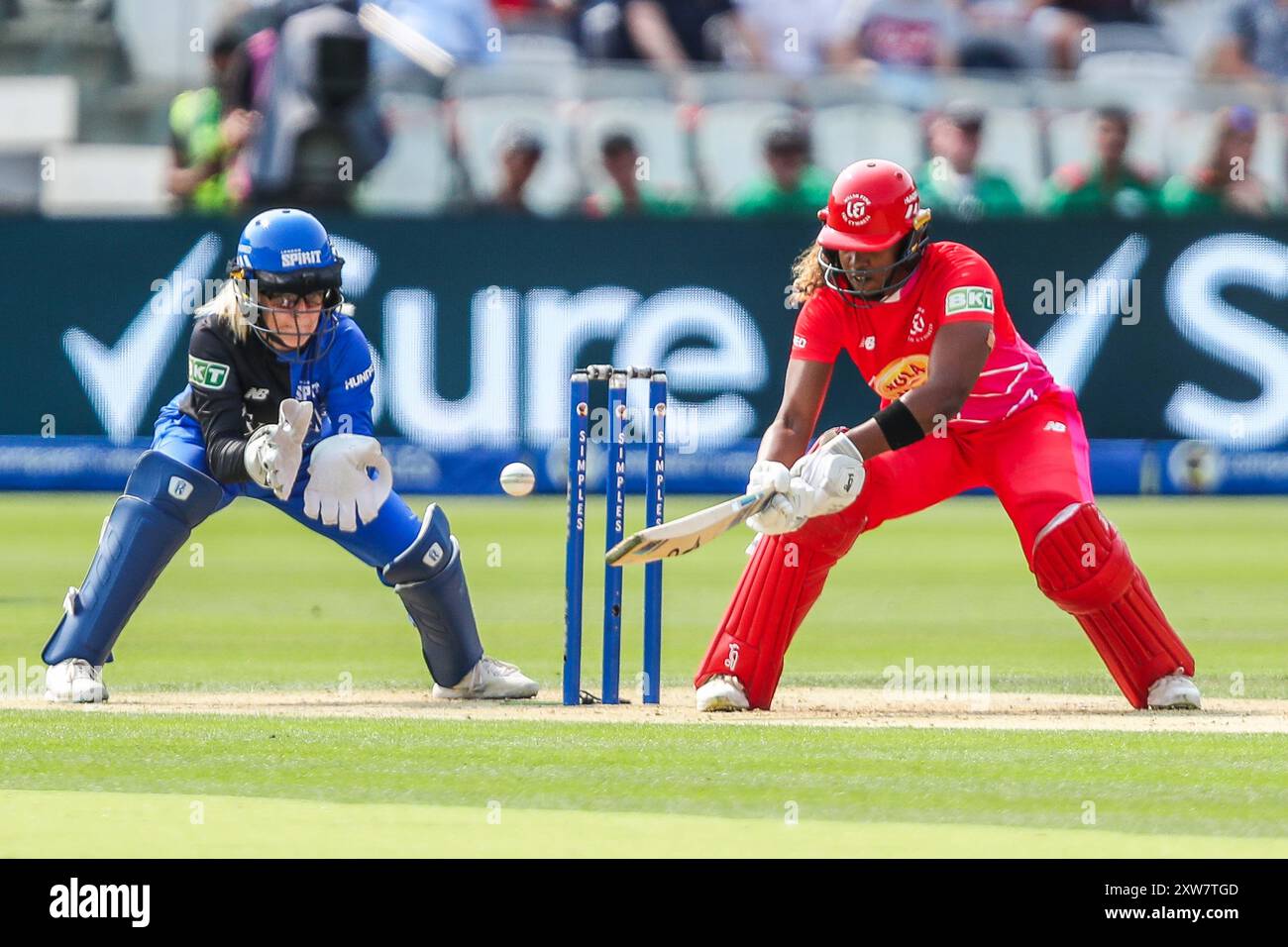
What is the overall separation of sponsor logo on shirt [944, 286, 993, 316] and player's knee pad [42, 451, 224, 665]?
9.54 feet

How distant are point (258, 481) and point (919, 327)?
2.55 metres

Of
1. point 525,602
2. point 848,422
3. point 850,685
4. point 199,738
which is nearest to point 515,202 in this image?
point 848,422

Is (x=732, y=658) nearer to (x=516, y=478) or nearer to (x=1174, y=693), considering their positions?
(x=516, y=478)

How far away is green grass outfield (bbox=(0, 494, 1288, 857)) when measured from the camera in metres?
5.90

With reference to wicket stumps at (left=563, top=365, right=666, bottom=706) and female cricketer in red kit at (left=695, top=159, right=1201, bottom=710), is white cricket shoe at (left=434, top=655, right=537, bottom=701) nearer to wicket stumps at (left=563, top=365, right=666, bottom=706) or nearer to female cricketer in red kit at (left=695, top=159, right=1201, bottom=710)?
wicket stumps at (left=563, top=365, right=666, bottom=706)

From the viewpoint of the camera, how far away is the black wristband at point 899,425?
8.18 m

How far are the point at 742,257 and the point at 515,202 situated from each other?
2037 millimetres

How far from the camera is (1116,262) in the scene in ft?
64.5

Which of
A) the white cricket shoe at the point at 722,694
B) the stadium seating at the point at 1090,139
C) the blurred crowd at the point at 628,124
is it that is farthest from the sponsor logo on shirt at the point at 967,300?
the stadium seating at the point at 1090,139

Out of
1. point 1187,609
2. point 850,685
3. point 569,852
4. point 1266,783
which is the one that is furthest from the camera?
point 1187,609

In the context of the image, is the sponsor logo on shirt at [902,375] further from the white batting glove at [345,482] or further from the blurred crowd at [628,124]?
the blurred crowd at [628,124]

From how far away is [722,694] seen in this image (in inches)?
339

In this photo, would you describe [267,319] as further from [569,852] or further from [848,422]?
[848,422]

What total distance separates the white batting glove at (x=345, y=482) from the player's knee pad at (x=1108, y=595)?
251 centimetres
